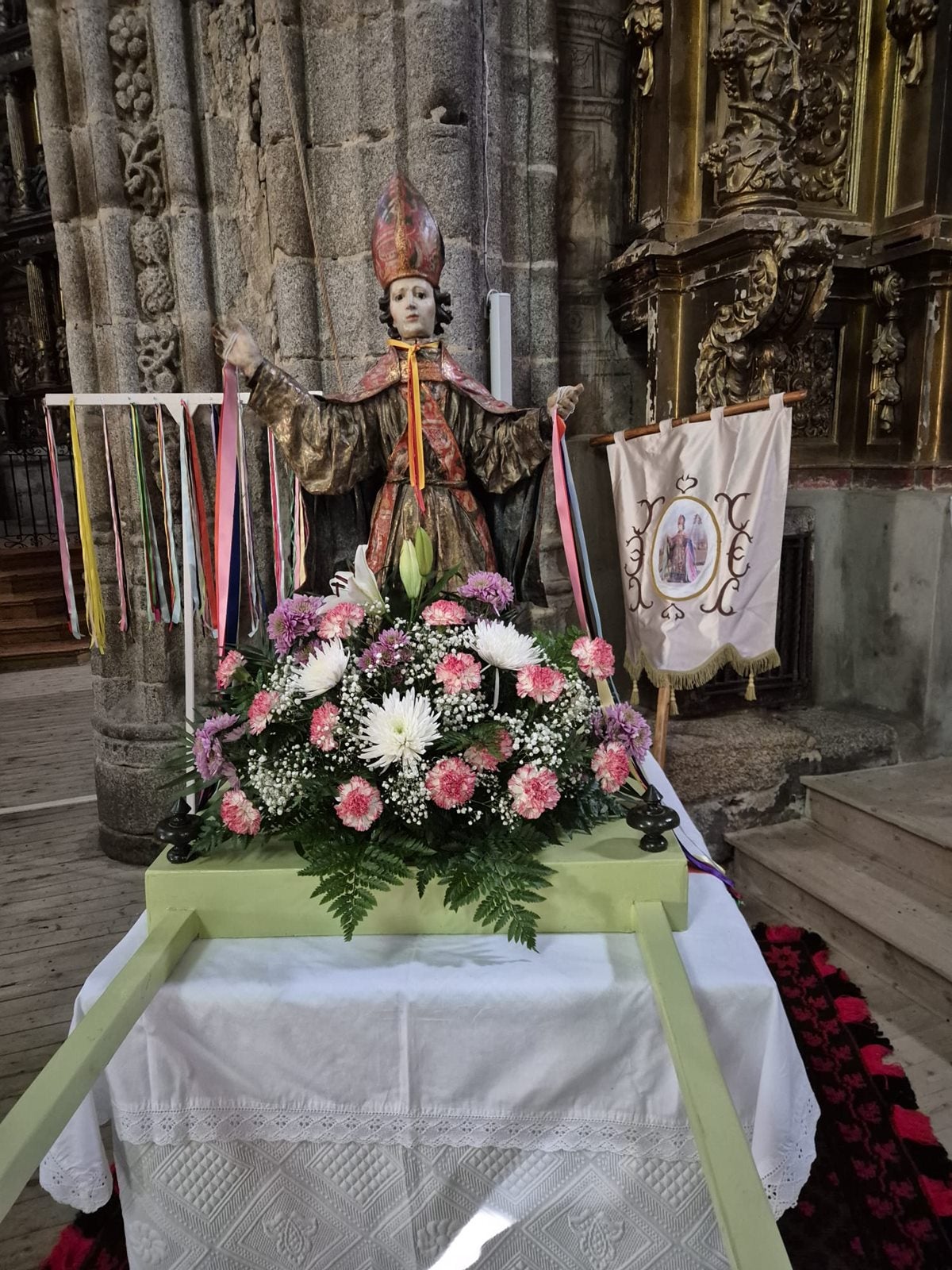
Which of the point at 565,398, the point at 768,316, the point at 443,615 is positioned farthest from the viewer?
the point at 768,316

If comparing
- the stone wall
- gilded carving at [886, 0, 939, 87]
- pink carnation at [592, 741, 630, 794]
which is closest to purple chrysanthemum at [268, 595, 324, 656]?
pink carnation at [592, 741, 630, 794]

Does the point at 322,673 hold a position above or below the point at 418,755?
above

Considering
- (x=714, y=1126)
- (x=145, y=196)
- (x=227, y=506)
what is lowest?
(x=714, y=1126)

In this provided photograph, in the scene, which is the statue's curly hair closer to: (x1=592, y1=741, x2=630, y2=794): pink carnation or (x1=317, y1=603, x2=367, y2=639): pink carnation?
(x1=317, y1=603, x2=367, y2=639): pink carnation

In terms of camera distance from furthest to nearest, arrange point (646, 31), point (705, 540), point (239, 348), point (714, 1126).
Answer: point (646, 31)
point (705, 540)
point (239, 348)
point (714, 1126)

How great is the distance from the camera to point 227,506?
1.79 m

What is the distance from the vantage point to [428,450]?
2053mm

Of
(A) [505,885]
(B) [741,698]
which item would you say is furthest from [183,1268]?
(B) [741,698]

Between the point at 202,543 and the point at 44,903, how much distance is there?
161 cm

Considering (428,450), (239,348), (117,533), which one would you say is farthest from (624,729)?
(117,533)

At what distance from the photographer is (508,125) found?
290cm

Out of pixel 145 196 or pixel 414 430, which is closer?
pixel 414 430

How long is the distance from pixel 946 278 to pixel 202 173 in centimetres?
307

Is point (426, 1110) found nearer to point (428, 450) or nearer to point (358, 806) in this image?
point (358, 806)
